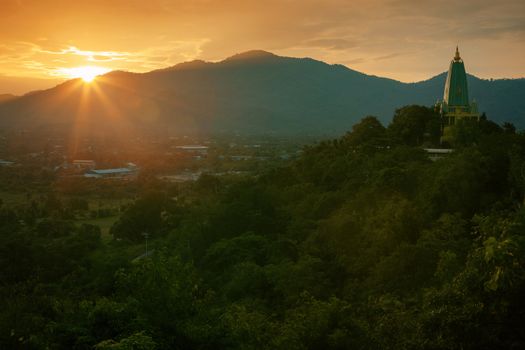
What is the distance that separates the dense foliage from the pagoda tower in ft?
5.86

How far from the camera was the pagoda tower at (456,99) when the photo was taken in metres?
28.1

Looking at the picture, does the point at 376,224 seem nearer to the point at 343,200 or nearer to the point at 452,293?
the point at 343,200

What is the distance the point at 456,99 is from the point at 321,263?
1758cm

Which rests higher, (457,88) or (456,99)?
(457,88)

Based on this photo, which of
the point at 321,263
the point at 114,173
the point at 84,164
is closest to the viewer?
the point at 321,263

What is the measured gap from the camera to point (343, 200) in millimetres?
21500

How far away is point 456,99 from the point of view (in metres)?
29.1

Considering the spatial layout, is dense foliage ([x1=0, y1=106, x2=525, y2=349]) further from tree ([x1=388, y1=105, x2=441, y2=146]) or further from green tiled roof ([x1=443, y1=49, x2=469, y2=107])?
green tiled roof ([x1=443, y1=49, x2=469, y2=107])

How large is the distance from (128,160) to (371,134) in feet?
210

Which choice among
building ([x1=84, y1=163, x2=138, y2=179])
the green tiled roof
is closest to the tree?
the green tiled roof

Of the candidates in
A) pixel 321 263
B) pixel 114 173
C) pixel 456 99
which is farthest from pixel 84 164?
pixel 321 263

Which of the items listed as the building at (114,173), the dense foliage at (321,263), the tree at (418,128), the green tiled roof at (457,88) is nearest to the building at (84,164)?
the building at (114,173)

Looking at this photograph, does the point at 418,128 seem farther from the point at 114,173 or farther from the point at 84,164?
the point at 84,164

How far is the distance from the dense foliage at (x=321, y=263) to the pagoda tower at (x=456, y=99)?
1786 millimetres
